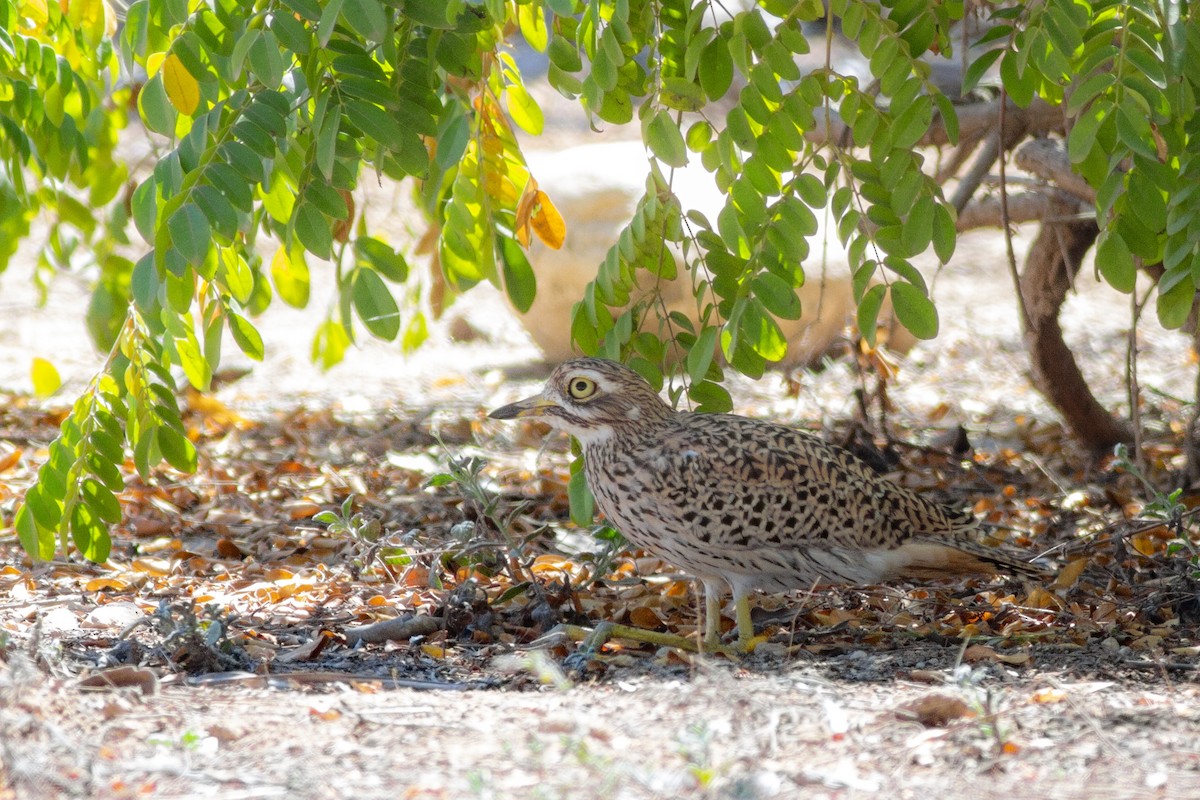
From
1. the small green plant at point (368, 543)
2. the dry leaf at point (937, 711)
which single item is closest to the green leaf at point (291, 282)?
the small green plant at point (368, 543)

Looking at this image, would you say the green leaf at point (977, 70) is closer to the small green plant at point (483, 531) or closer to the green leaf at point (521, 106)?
the green leaf at point (521, 106)

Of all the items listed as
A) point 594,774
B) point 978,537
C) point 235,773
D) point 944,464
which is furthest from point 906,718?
point 944,464

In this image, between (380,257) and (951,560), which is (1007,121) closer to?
(951,560)

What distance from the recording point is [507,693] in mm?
3092

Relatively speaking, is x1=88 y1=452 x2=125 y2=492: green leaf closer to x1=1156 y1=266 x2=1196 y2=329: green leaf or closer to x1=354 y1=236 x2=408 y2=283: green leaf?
x1=354 y1=236 x2=408 y2=283: green leaf

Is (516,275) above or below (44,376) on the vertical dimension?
above

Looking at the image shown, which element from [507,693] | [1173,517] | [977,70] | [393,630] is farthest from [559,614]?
[977,70]

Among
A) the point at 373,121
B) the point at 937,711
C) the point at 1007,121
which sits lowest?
the point at 937,711

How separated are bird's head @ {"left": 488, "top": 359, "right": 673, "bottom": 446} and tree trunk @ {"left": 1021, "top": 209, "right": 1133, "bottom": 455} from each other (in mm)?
2037

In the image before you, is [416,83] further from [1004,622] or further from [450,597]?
[1004,622]

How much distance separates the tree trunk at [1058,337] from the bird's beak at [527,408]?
219cm

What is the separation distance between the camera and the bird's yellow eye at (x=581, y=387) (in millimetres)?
3768

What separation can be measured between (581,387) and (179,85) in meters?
1.32

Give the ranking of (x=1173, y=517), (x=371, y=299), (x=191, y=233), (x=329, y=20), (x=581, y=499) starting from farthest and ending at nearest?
(x=581, y=499), (x=1173, y=517), (x=371, y=299), (x=191, y=233), (x=329, y=20)
